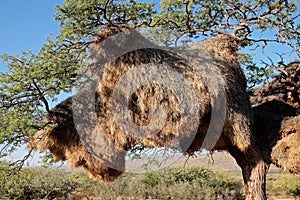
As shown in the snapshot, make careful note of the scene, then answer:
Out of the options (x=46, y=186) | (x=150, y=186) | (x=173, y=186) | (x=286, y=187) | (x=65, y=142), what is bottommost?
(x=46, y=186)

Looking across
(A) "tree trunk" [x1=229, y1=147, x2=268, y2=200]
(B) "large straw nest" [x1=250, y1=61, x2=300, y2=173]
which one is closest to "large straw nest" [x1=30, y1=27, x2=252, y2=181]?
(A) "tree trunk" [x1=229, y1=147, x2=268, y2=200]

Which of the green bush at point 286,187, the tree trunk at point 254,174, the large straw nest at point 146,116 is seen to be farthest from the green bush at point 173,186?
the large straw nest at point 146,116

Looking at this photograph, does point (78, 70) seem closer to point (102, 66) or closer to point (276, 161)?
point (102, 66)

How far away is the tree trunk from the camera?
26.0ft

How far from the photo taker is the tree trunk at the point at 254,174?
792cm

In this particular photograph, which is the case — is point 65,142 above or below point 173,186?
above

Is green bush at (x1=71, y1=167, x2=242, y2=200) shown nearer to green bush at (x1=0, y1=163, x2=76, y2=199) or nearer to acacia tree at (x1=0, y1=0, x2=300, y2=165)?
green bush at (x1=0, y1=163, x2=76, y2=199)

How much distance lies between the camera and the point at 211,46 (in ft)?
26.6

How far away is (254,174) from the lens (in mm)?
7980

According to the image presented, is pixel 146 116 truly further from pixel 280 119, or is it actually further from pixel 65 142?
pixel 280 119

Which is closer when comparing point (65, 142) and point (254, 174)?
point (65, 142)

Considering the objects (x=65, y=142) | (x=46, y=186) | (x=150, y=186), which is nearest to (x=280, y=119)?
(x=65, y=142)

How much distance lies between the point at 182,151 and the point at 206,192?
11099 mm

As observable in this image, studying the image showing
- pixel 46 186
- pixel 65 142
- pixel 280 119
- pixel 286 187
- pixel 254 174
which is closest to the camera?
pixel 65 142
